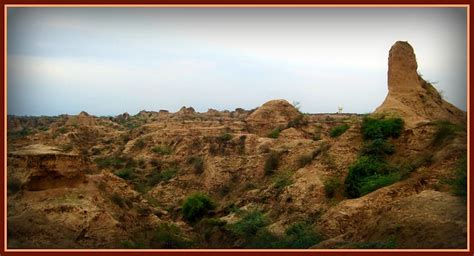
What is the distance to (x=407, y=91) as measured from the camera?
2433 centimetres

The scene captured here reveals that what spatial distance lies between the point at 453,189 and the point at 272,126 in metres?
24.0

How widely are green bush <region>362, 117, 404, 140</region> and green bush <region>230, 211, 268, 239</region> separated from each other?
6098 mm

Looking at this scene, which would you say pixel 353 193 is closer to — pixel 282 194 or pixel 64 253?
pixel 282 194

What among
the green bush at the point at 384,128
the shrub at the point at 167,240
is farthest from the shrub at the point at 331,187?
the shrub at the point at 167,240

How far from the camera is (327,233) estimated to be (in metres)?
17.2

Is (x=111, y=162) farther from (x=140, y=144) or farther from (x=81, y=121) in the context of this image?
(x=81, y=121)

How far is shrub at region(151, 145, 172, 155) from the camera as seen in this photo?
3541 centimetres

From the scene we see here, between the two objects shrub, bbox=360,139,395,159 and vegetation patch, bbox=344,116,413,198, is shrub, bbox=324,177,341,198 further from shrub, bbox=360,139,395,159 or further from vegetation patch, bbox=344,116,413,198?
shrub, bbox=360,139,395,159

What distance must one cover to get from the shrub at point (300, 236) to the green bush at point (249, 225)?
1439 millimetres

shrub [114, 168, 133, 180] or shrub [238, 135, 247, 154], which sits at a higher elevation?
shrub [238, 135, 247, 154]

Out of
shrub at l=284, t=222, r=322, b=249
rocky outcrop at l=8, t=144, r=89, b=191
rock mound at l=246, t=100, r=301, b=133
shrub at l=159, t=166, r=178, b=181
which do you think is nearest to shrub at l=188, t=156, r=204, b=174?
shrub at l=159, t=166, r=178, b=181

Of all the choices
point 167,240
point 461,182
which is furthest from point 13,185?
point 461,182

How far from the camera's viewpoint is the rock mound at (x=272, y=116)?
39.2m

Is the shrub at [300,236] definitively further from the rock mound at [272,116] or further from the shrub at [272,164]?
the rock mound at [272,116]
